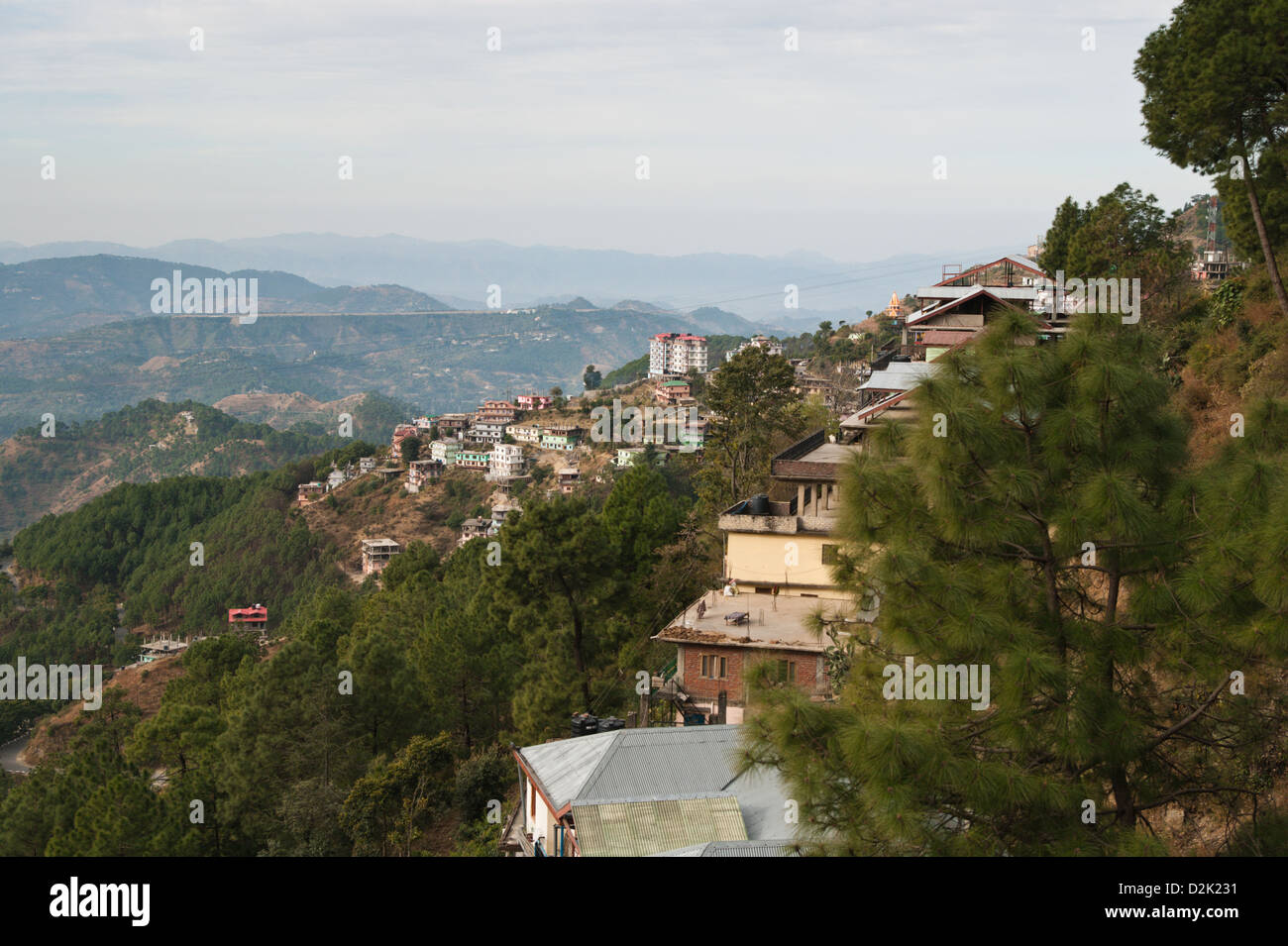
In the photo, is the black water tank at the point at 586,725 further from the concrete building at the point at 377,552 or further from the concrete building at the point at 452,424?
the concrete building at the point at 452,424

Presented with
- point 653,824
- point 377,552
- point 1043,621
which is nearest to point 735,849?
point 653,824

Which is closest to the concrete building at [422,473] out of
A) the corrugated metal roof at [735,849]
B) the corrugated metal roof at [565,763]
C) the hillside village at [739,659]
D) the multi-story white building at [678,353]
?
the multi-story white building at [678,353]

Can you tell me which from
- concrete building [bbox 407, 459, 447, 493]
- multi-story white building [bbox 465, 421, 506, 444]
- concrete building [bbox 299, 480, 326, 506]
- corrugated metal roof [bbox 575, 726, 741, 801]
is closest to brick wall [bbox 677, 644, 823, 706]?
corrugated metal roof [bbox 575, 726, 741, 801]

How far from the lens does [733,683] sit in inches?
669

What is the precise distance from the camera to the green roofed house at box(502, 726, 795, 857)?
1188 centimetres

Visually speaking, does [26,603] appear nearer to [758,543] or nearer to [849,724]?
[758,543]

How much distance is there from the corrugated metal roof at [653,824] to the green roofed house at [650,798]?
0.01m

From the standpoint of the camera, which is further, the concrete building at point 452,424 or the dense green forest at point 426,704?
the concrete building at point 452,424

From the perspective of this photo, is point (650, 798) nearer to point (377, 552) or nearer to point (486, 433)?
point (377, 552)

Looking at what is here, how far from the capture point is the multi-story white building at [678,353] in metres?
157

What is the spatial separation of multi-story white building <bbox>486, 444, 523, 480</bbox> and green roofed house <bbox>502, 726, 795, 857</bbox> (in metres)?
94.1
